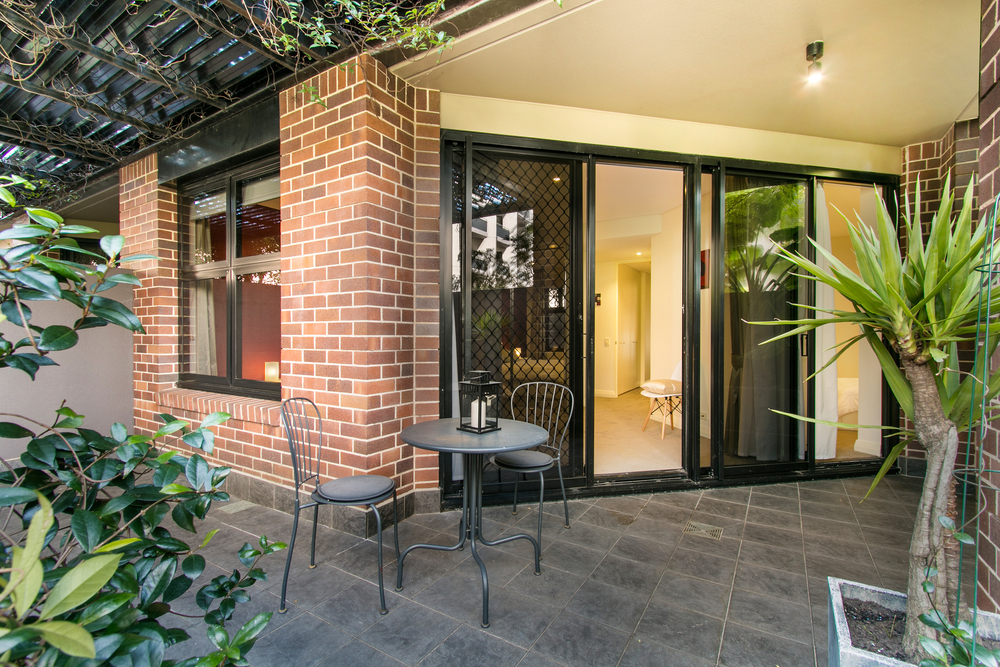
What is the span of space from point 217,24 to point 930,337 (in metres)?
3.37

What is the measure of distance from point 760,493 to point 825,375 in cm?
136

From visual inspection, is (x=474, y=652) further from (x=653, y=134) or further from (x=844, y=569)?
(x=653, y=134)

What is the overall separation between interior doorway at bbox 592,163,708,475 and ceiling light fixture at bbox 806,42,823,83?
3.29 feet

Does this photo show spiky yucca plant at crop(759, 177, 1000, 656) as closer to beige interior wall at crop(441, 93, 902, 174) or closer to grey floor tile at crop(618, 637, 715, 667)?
grey floor tile at crop(618, 637, 715, 667)

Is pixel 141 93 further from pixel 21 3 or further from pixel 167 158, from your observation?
pixel 21 3

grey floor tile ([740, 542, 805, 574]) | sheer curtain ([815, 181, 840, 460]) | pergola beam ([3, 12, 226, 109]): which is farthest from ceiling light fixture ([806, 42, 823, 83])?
pergola beam ([3, 12, 226, 109])

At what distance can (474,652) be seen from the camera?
166cm

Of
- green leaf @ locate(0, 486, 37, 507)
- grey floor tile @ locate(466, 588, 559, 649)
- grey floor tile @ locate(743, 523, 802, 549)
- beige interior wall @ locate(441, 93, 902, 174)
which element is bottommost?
grey floor tile @ locate(743, 523, 802, 549)

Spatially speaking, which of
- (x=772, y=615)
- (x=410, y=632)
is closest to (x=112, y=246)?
(x=410, y=632)

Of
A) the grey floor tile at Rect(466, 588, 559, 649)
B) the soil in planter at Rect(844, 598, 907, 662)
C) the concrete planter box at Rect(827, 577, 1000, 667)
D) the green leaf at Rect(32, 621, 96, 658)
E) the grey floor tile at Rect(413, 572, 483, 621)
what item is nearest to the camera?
the green leaf at Rect(32, 621, 96, 658)

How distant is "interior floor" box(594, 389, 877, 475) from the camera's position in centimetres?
365

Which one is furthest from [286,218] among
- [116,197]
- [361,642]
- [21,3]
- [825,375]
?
[825,375]

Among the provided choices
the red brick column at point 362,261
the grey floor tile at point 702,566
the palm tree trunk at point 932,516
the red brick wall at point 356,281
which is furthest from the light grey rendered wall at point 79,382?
the palm tree trunk at point 932,516

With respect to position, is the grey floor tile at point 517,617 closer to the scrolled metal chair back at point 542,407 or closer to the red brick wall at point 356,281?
the red brick wall at point 356,281
